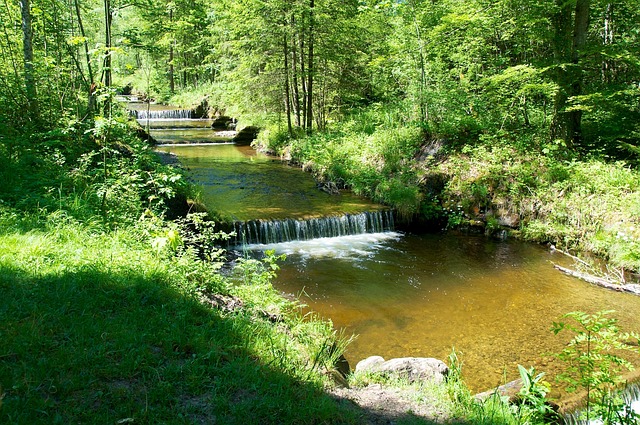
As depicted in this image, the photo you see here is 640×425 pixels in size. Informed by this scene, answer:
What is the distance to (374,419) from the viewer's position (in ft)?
11.1

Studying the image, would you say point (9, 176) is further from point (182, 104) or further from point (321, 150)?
point (182, 104)

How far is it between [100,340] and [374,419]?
2.33m

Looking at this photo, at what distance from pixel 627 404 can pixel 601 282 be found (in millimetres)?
4580

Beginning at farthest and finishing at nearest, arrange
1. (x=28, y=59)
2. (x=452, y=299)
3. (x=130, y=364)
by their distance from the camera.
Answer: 1. (x=28, y=59)
2. (x=452, y=299)
3. (x=130, y=364)

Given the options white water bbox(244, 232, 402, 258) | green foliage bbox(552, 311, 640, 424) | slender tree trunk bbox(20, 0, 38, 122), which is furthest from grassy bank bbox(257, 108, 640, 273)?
slender tree trunk bbox(20, 0, 38, 122)

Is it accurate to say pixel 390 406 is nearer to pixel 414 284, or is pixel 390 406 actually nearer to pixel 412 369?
pixel 412 369

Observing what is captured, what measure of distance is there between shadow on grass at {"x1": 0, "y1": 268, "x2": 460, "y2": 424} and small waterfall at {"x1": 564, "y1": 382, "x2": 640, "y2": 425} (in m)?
2.03

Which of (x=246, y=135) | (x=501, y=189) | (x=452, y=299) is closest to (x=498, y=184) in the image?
(x=501, y=189)

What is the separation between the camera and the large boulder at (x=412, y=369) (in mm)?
4566

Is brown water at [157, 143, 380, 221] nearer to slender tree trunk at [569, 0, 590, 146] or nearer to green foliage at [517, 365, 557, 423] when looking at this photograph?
slender tree trunk at [569, 0, 590, 146]

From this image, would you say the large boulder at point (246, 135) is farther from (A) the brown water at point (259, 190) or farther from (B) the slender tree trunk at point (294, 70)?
(A) the brown water at point (259, 190)

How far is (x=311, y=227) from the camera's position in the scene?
1080 centimetres

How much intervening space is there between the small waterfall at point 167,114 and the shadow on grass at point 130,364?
27435 millimetres

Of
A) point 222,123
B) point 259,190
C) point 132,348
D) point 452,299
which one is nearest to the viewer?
point 132,348
